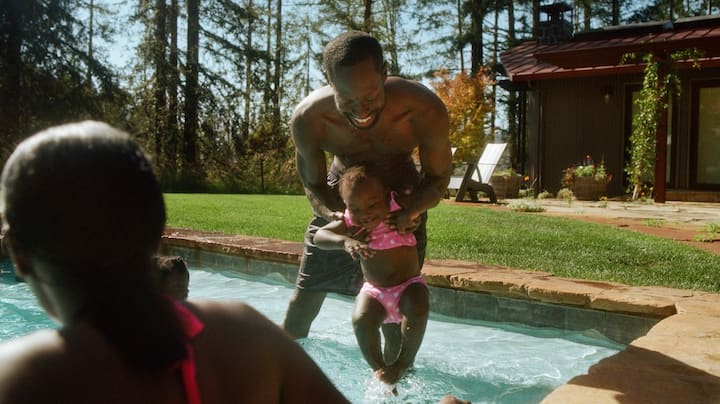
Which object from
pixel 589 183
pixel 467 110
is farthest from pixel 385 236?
pixel 467 110

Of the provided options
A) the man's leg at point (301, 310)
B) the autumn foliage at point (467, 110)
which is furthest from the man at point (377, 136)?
the autumn foliage at point (467, 110)

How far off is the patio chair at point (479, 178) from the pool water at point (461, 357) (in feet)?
26.5

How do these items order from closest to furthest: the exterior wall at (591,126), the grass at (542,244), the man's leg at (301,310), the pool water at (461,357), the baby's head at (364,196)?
the baby's head at (364,196), the pool water at (461,357), the man's leg at (301,310), the grass at (542,244), the exterior wall at (591,126)

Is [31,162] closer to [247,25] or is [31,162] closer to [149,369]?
[149,369]

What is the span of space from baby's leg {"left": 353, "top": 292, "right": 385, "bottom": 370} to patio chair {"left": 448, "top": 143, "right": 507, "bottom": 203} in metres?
10.3

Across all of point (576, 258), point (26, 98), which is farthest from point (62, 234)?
point (26, 98)

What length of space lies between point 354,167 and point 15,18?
19994 millimetres

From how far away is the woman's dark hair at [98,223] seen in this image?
32.4 inches

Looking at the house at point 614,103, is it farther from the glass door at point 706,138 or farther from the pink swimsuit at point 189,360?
the pink swimsuit at point 189,360

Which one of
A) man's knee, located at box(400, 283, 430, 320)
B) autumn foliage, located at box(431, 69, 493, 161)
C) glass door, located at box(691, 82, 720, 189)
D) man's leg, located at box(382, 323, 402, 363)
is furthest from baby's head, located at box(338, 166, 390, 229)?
autumn foliage, located at box(431, 69, 493, 161)

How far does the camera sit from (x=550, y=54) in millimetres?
12719

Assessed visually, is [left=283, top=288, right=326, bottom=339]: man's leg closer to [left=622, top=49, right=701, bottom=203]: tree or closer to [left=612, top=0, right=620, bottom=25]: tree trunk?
[left=622, top=49, right=701, bottom=203]: tree

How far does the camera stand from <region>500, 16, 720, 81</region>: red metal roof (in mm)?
11664

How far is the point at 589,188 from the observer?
13.3 meters
